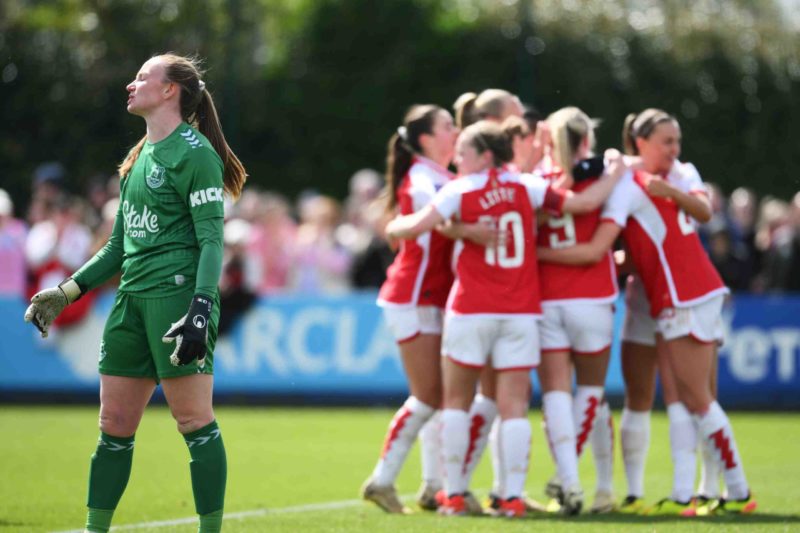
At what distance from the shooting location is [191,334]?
6.27 meters

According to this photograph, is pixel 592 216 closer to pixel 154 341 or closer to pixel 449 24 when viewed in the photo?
pixel 154 341

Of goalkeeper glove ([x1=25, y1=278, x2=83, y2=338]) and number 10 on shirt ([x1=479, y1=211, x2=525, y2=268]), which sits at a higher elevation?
number 10 on shirt ([x1=479, y1=211, x2=525, y2=268])

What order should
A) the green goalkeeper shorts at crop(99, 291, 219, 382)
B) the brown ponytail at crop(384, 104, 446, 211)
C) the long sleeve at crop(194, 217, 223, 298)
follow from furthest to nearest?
the brown ponytail at crop(384, 104, 446, 211)
the green goalkeeper shorts at crop(99, 291, 219, 382)
the long sleeve at crop(194, 217, 223, 298)

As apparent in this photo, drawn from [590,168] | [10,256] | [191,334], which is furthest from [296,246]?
[191,334]

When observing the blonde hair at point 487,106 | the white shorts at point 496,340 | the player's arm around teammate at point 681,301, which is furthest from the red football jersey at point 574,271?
the blonde hair at point 487,106

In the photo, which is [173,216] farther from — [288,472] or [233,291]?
[233,291]

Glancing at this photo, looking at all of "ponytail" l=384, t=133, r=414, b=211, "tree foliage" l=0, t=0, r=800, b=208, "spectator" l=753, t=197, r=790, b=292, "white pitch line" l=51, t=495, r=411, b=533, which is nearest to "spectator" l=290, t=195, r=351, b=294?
"spectator" l=753, t=197, r=790, b=292

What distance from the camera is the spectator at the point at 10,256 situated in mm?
17953

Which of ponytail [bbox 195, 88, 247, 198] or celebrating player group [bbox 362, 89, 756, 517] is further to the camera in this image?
celebrating player group [bbox 362, 89, 756, 517]

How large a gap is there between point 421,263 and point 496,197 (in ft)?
2.66

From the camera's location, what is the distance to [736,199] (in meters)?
19.8

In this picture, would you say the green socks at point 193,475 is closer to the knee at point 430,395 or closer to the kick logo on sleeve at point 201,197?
the kick logo on sleeve at point 201,197

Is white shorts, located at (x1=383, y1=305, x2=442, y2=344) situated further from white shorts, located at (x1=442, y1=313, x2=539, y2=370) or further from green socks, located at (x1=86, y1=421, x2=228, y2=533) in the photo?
green socks, located at (x1=86, y1=421, x2=228, y2=533)

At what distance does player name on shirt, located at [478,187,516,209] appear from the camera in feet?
28.6
